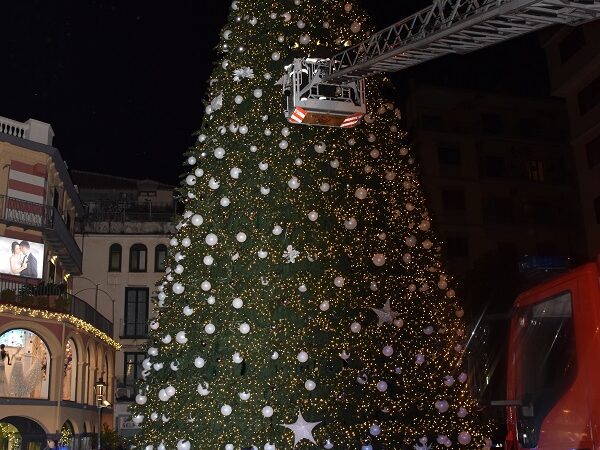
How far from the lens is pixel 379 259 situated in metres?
8.57

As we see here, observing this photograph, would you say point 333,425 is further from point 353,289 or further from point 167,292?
point 167,292

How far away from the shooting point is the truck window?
5.84m

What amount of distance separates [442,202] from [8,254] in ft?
76.8

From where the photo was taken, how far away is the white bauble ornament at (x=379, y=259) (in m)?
8.57

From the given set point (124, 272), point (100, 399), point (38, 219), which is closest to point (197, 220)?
point (38, 219)

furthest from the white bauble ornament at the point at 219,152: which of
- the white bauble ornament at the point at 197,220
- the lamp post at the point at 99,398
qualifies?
the lamp post at the point at 99,398

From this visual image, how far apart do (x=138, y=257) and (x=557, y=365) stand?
1505 inches

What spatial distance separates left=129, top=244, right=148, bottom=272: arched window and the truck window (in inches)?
1464

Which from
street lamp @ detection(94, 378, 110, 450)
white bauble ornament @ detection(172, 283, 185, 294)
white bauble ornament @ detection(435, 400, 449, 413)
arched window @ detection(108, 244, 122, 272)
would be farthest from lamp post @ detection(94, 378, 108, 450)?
white bauble ornament @ detection(435, 400, 449, 413)

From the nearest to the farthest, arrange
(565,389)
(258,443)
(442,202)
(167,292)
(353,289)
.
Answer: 1. (565,389)
2. (258,443)
3. (353,289)
4. (167,292)
5. (442,202)

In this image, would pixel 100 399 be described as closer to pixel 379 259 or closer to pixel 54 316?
pixel 54 316

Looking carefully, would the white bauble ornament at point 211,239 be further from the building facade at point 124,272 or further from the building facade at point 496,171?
the building facade at point 124,272

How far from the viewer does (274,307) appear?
8297 millimetres

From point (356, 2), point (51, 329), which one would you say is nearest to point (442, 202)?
point (51, 329)
